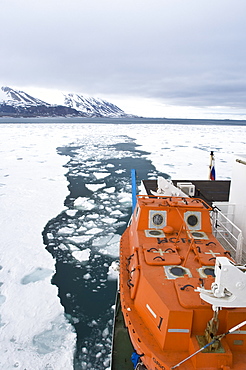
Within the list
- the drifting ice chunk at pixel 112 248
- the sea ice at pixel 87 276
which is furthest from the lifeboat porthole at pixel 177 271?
the drifting ice chunk at pixel 112 248

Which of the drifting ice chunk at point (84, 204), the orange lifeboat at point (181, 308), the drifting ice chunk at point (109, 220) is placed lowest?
the drifting ice chunk at point (109, 220)

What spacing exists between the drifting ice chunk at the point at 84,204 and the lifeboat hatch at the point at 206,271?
24.1ft

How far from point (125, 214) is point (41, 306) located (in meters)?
5.49

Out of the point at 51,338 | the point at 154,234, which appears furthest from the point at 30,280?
the point at 154,234

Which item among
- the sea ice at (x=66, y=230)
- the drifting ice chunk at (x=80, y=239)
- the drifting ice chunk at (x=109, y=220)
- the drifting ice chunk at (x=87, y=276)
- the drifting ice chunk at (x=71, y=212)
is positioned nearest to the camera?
the drifting ice chunk at (x=87, y=276)

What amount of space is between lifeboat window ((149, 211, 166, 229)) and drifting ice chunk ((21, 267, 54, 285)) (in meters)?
3.07

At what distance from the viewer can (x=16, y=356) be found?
457 centimetres

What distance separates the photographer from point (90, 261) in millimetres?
7445

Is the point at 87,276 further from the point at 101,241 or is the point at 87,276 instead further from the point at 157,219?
the point at 157,219

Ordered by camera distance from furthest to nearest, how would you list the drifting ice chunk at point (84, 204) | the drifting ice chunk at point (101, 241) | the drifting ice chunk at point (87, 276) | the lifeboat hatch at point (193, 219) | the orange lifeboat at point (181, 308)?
the drifting ice chunk at point (84, 204), the drifting ice chunk at point (101, 241), the drifting ice chunk at point (87, 276), the lifeboat hatch at point (193, 219), the orange lifeboat at point (181, 308)

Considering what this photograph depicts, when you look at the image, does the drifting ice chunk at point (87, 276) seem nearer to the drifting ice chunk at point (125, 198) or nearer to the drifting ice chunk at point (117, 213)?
the drifting ice chunk at point (117, 213)

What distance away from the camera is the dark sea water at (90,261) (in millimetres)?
5079

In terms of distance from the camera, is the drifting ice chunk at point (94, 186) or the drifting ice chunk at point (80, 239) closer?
the drifting ice chunk at point (80, 239)

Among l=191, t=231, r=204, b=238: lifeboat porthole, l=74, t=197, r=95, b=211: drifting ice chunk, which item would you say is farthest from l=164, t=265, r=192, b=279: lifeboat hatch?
l=74, t=197, r=95, b=211: drifting ice chunk
